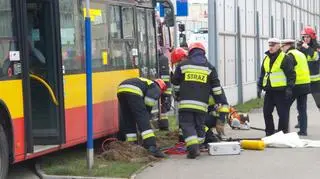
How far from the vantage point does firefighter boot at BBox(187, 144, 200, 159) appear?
31.9 feet

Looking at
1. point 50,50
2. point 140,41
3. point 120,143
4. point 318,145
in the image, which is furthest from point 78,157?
point 318,145

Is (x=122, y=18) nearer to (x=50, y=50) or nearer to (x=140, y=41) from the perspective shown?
(x=140, y=41)

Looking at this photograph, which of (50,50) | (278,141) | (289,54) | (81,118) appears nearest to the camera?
(50,50)

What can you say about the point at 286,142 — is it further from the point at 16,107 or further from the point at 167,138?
the point at 16,107

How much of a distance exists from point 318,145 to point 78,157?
4087mm

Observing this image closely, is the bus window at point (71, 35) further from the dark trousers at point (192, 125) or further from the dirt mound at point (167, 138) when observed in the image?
the dirt mound at point (167, 138)

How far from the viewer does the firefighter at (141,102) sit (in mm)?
9797

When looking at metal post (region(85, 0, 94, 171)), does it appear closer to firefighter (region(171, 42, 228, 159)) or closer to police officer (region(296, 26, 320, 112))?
firefighter (region(171, 42, 228, 159))

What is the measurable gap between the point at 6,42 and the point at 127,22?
3838mm

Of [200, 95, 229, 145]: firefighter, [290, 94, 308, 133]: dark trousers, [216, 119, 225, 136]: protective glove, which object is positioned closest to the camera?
[200, 95, 229, 145]: firefighter

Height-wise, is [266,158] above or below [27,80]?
below

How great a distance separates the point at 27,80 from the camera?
26.0 feet

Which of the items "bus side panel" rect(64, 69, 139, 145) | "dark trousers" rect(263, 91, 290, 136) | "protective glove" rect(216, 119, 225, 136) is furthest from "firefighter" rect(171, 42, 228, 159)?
"dark trousers" rect(263, 91, 290, 136)

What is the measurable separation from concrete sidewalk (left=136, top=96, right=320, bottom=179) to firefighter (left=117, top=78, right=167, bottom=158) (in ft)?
1.45
